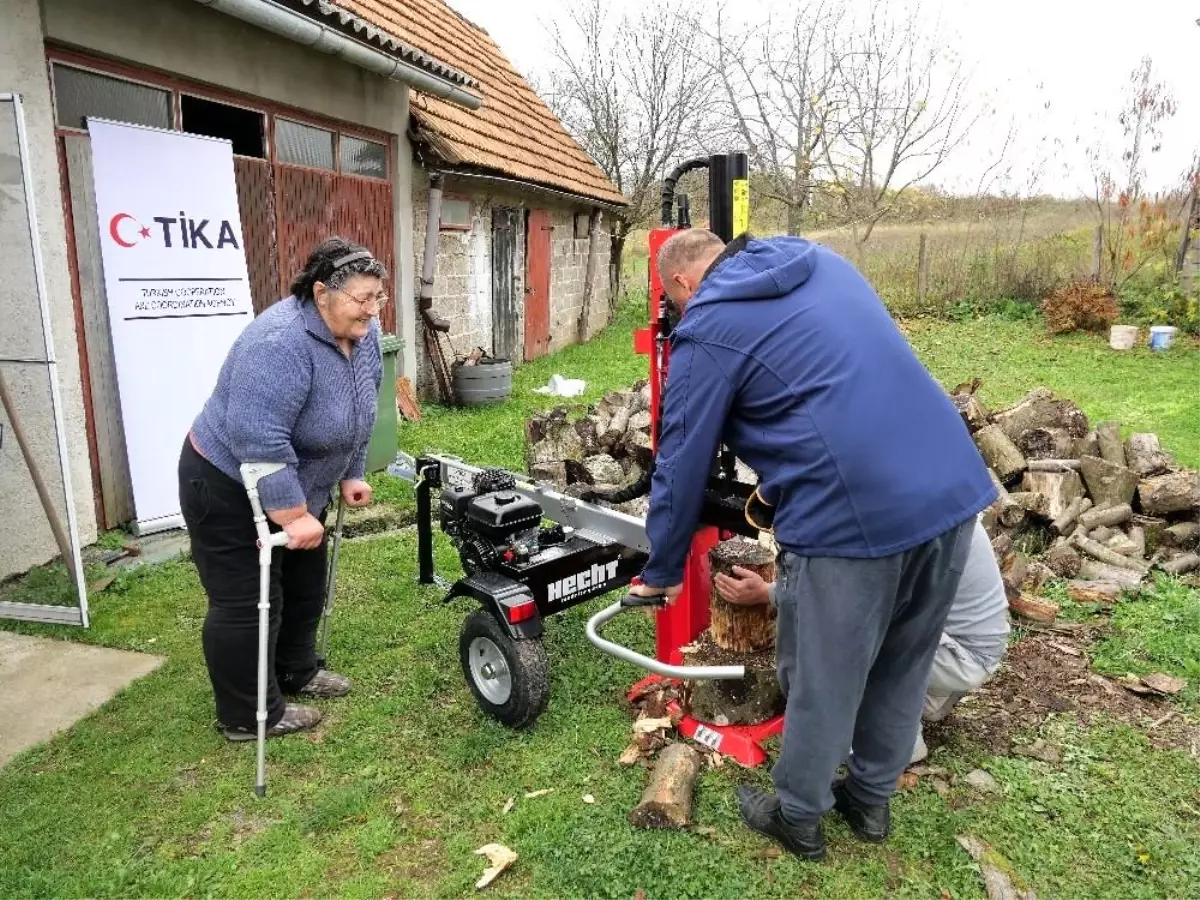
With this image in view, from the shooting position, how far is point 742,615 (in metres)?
3.13

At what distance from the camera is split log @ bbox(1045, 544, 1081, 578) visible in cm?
467

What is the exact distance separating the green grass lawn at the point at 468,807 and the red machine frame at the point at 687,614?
0.10 metres

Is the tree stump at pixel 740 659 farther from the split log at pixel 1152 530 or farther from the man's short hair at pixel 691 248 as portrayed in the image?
the split log at pixel 1152 530

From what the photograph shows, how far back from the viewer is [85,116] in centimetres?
498

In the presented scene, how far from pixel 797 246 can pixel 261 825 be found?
2.56 metres

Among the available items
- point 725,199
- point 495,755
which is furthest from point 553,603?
point 725,199

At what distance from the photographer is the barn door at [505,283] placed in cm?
1134


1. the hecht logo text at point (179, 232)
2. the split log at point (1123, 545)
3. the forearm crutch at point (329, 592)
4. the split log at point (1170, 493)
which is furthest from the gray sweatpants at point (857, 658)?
the hecht logo text at point (179, 232)

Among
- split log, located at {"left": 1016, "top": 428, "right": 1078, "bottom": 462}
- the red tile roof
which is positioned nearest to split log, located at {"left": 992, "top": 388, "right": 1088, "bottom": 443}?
split log, located at {"left": 1016, "top": 428, "right": 1078, "bottom": 462}

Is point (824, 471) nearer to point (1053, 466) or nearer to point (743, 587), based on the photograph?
point (743, 587)

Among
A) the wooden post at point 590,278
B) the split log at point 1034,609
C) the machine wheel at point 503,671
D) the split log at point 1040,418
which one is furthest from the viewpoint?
the wooden post at point 590,278

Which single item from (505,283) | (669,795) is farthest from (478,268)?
(669,795)

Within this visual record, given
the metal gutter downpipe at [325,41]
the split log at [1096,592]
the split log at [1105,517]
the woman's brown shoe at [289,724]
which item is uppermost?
the metal gutter downpipe at [325,41]

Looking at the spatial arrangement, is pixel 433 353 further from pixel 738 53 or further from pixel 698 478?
pixel 738 53
